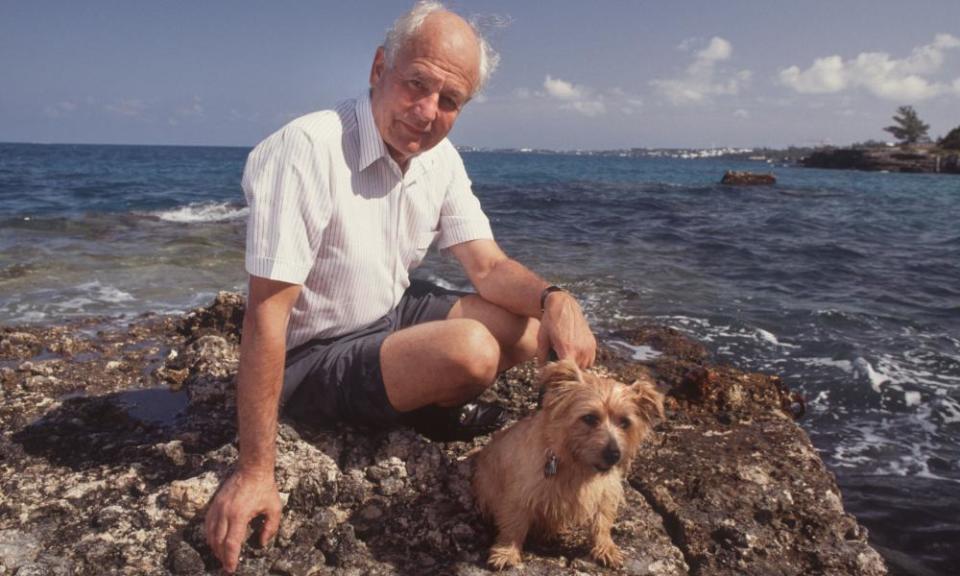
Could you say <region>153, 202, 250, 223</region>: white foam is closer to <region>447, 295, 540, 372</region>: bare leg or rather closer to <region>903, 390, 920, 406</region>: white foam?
<region>447, 295, 540, 372</region>: bare leg

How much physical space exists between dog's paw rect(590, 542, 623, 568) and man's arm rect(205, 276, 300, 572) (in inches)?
56.4

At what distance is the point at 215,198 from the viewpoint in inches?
1053

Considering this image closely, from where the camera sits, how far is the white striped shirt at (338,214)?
259cm

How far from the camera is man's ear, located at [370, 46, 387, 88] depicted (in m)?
3.05

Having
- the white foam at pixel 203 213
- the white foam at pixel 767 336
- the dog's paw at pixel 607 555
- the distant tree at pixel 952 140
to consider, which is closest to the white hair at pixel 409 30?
the dog's paw at pixel 607 555

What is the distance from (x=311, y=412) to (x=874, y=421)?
500cm

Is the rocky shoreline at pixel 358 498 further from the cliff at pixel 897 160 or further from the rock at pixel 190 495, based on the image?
the cliff at pixel 897 160

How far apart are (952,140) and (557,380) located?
88.9m

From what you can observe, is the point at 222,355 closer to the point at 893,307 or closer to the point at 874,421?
the point at 874,421

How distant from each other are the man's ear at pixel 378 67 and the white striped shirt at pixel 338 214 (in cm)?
13

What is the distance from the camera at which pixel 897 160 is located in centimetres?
6444

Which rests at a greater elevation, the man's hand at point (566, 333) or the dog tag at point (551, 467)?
the man's hand at point (566, 333)

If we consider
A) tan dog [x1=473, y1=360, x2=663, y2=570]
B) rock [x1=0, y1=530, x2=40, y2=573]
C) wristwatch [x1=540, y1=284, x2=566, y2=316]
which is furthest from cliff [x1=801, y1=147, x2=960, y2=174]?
rock [x1=0, y1=530, x2=40, y2=573]

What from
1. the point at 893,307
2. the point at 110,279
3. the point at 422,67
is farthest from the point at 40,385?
the point at 893,307
